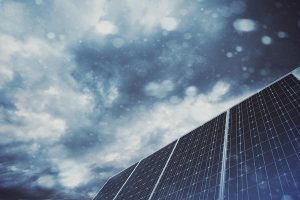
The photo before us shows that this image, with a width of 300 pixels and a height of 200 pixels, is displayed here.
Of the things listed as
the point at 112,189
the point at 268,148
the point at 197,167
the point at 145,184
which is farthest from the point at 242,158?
the point at 112,189

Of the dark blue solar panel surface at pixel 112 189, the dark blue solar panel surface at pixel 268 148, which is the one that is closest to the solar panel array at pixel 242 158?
the dark blue solar panel surface at pixel 268 148

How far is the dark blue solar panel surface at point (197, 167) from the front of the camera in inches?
447

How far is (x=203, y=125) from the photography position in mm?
20109

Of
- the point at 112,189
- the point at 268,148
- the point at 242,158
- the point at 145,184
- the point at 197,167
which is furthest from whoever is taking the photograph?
the point at 112,189

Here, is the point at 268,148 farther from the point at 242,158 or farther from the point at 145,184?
the point at 145,184

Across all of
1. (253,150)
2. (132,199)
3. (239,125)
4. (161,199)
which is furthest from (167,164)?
(253,150)

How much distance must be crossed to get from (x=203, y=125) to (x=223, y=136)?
5.38m

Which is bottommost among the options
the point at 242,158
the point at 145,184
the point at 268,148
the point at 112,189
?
the point at 268,148

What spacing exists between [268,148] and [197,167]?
483cm

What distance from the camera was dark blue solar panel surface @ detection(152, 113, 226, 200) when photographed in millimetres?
11344

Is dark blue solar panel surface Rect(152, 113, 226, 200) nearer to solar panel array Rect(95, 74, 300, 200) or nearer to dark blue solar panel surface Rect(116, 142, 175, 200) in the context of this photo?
solar panel array Rect(95, 74, 300, 200)

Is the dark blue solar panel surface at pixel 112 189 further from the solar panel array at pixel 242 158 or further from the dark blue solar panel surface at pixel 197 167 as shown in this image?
the dark blue solar panel surface at pixel 197 167

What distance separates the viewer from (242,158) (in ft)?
35.1

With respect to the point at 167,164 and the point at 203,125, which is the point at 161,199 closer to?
the point at 167,164
